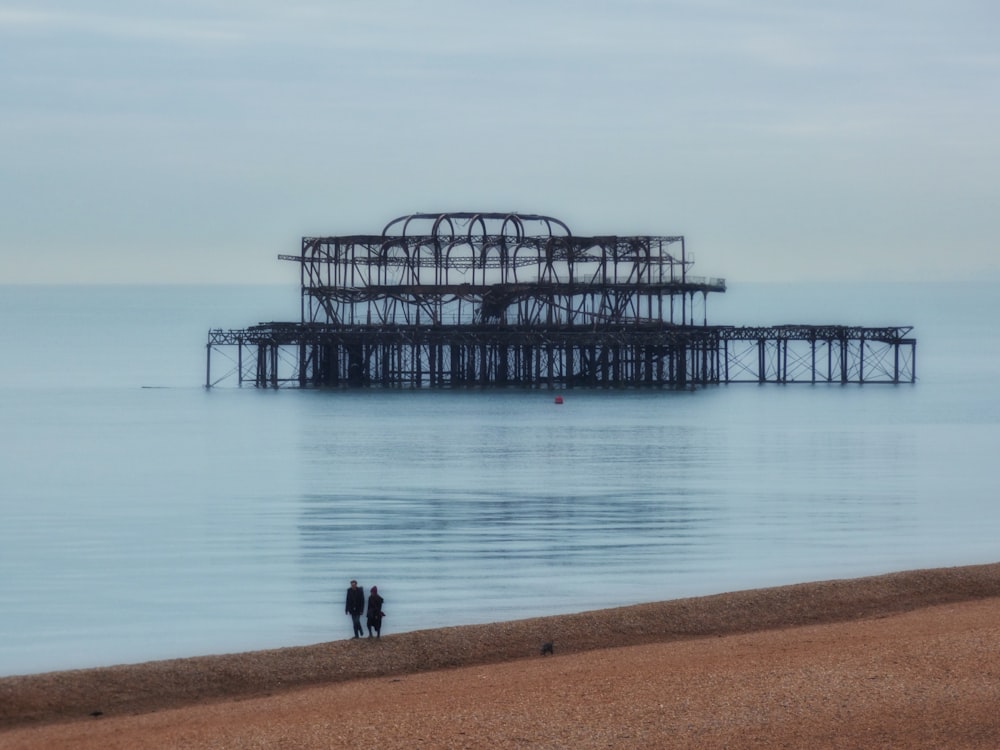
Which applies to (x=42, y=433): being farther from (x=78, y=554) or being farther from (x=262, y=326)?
(x=78, y=554)

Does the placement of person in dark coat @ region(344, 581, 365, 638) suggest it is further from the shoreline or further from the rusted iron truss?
the rusted iron truss

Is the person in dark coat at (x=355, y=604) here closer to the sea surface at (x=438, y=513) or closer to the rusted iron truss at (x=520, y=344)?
the sea surface at (x=438, y=513)

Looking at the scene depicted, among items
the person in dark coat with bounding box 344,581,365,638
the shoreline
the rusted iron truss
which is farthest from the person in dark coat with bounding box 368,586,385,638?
the rusted iron truss

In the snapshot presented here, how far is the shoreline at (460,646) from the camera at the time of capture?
1742cm

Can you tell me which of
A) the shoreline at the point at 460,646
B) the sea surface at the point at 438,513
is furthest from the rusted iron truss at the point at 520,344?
the shoreline at the point at 460,646

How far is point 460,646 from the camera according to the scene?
64.5 feet

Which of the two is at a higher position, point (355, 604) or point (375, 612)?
point (355, 604)

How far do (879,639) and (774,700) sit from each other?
3.28 metres

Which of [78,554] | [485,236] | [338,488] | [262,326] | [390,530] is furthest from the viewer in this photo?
[262,326]

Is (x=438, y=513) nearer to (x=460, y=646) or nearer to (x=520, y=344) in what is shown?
(x=460, y=646)

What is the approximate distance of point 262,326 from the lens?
8725 cm

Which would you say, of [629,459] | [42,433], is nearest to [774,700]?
[629,459]

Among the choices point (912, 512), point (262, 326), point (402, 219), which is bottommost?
point (912, 512)

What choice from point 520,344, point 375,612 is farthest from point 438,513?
point 520,344
